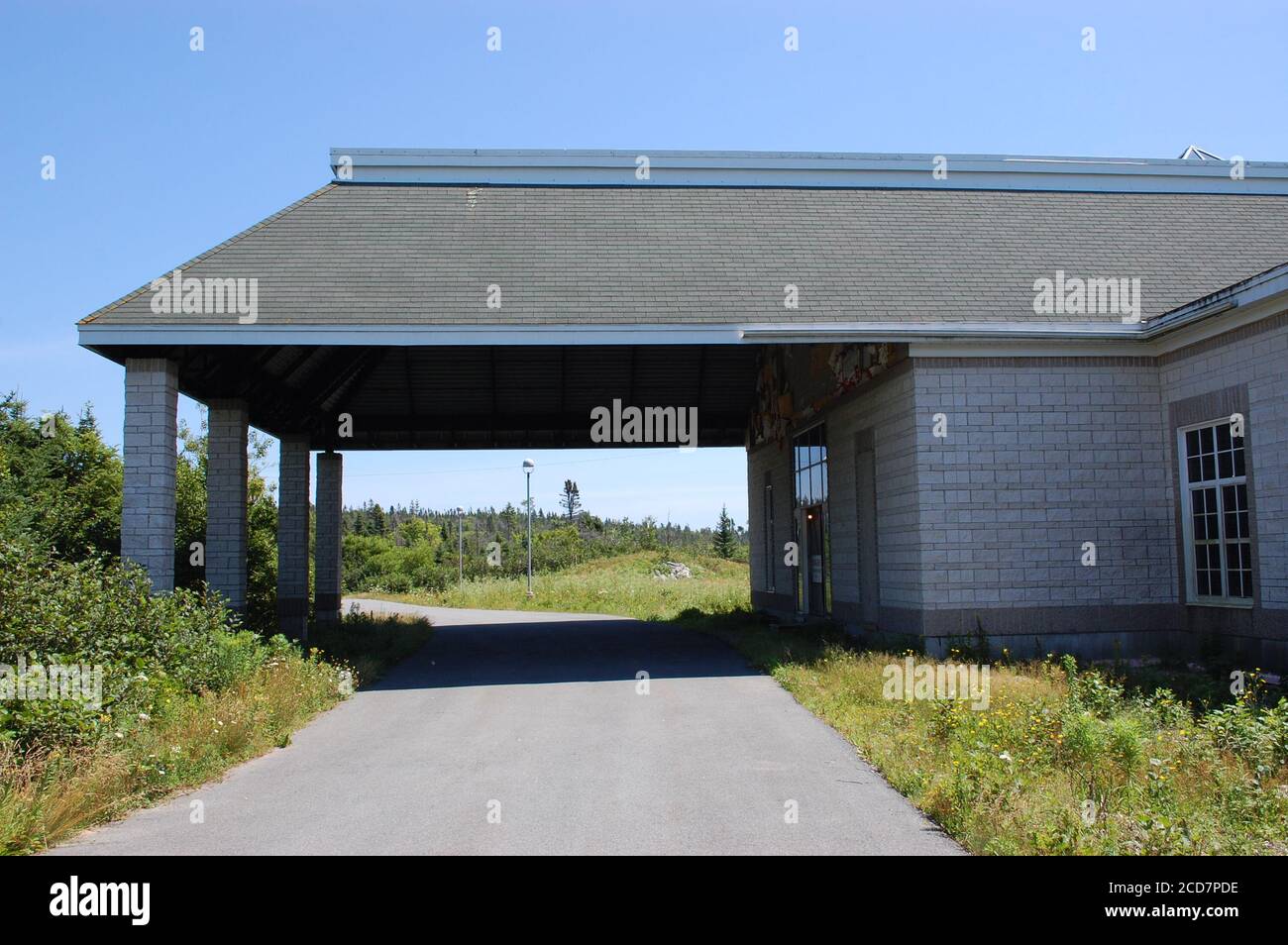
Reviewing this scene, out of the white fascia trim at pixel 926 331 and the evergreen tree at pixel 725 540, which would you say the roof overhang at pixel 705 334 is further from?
the evergreen tree at pixel 725 540

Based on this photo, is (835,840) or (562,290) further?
(562,290)

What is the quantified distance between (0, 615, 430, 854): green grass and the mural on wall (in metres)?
9.45

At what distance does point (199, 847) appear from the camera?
21.6 feet

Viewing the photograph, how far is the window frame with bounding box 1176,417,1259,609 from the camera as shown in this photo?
12531 mm

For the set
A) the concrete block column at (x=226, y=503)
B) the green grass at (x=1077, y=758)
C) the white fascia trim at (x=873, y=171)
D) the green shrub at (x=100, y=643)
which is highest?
the white fascia trim at (x=873, y=171)

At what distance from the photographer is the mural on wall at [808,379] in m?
16.0

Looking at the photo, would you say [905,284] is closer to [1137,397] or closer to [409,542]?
[1137,397]

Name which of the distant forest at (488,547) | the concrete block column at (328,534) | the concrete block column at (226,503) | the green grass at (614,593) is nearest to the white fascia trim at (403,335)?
the concrete block column at (226,503)

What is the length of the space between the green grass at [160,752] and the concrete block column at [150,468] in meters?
2.12

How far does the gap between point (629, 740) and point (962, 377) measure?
768 cm

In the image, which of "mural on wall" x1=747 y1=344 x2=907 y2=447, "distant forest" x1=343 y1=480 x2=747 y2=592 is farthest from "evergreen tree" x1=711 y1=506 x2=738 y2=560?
"mural on wall" x1=747 y1=344 x2=907 y2=447

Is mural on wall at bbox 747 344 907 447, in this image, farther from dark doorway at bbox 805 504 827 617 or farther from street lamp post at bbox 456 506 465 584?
street lamp post at bbox 456 506 465 584
